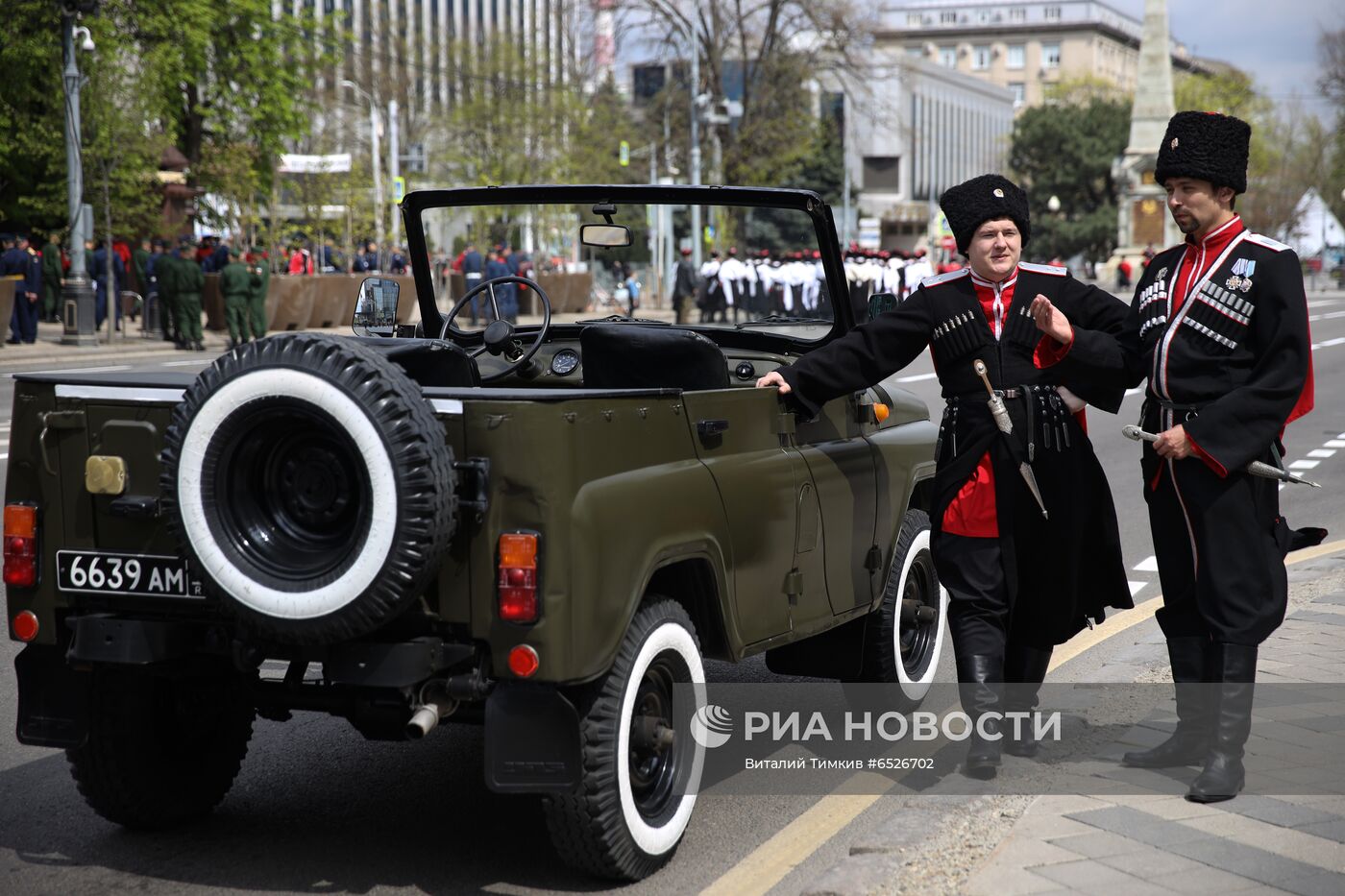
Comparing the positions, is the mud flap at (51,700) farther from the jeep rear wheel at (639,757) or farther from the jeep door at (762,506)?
the jeep door at (762,506)

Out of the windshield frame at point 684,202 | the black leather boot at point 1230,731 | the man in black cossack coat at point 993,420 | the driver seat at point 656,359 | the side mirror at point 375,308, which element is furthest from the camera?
the side mirror at point 375,308

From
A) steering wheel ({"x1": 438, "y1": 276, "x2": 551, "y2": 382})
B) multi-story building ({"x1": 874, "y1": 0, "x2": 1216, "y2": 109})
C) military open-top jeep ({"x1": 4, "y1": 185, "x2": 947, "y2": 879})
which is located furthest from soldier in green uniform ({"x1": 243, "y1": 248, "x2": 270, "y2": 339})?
multi-story building ({"x1": 874, "y1": 0, "x2": 1216, "y2": 109})

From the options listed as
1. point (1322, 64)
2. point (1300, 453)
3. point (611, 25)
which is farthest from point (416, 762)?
point (1322, 64)

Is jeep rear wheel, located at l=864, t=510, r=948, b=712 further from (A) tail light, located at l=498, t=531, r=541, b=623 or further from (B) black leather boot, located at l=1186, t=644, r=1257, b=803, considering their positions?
(A) tail light, located at l=498, t=531, r=541, b=623

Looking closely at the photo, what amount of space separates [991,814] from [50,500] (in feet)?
8.70

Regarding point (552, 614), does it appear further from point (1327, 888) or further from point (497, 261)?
point (497, 261)

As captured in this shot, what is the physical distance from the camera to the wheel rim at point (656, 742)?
4227 mm

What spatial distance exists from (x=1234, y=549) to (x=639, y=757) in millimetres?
1810

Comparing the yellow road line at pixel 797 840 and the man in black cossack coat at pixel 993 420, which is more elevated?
the man in black cossack coat at pixel 993 420

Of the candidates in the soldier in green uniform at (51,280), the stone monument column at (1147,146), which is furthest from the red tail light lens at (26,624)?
the stone monument column at (1147,146)

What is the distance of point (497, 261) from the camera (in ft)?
129

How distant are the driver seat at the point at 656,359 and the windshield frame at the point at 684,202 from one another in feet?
1.60

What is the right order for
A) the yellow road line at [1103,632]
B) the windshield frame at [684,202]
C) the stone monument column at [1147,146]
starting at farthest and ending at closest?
the stone monument column at [1147,146] < the yellow road line at [1103,632] < the windshield frame at [684,202]

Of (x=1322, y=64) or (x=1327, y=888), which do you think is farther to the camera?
(x=1322, y=64)
